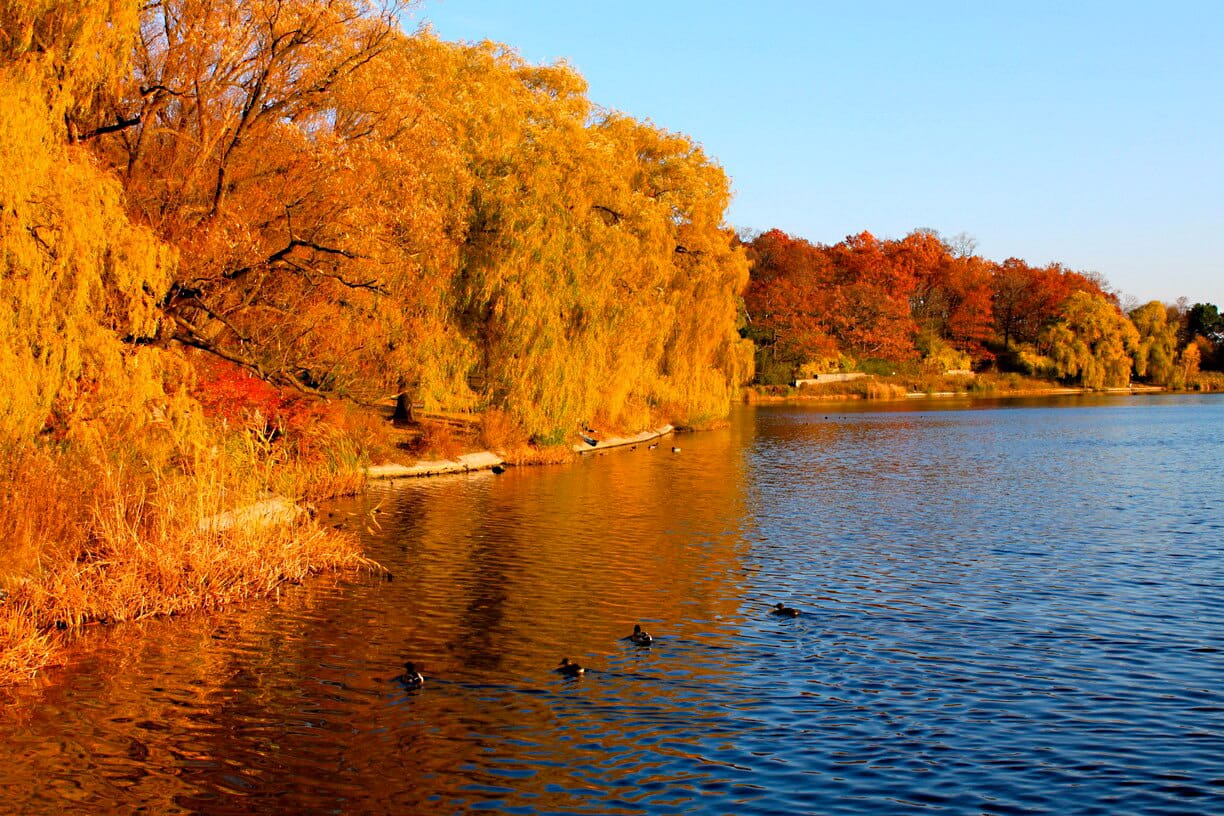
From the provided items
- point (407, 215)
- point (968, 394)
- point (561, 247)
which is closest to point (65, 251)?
point (407, 215)

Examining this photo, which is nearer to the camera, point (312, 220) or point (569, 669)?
point (569, 669)

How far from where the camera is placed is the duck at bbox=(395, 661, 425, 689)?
11.8 metres


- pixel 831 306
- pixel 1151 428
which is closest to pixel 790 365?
pixel 831 306

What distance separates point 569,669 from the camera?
12242mm

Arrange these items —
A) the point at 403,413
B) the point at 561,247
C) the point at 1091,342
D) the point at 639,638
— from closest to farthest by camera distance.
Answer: the point at 639,638 → the point at 561,247 → the point at 403,413 → the point at 1091,342

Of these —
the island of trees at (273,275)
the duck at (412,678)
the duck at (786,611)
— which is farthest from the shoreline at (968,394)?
the duck at (412,678)

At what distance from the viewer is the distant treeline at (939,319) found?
102 metres

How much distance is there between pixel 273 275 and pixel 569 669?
13.9 metres

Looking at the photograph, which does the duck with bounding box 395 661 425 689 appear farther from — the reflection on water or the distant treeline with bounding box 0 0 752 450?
the distant treeline with bounding box 0 0 752 450

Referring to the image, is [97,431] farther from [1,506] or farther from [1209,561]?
[1209,561]

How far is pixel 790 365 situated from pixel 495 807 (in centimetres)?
9378

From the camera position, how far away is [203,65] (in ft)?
67.5

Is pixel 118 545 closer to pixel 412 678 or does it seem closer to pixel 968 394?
pixel 412 678

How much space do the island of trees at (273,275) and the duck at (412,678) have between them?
3881 mm
